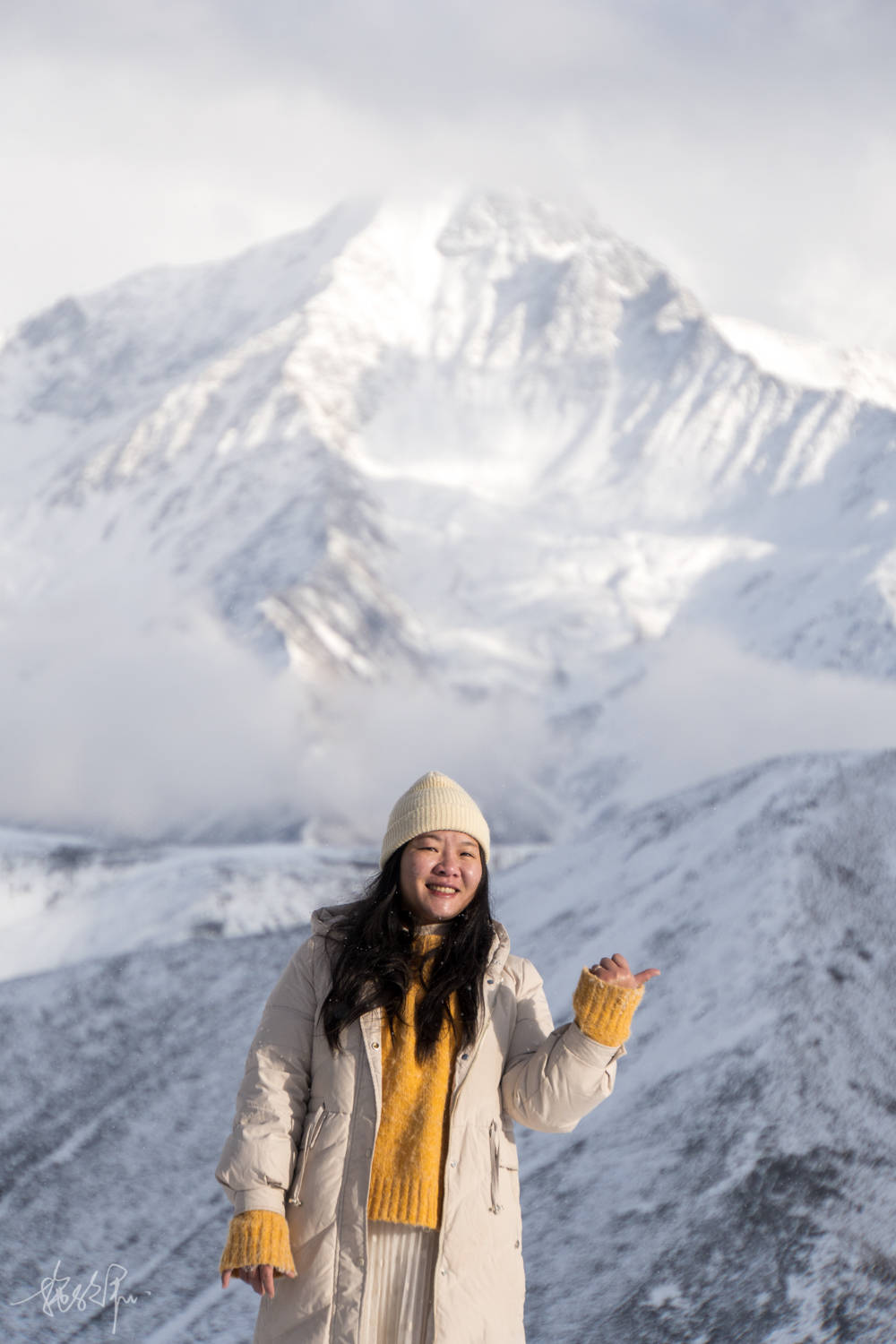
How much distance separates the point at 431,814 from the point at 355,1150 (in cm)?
122

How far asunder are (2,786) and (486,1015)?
161m

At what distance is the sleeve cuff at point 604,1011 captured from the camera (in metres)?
4.45

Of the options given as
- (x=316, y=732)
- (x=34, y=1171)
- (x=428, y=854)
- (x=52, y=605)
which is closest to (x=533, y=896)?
(x=34, y=1171)

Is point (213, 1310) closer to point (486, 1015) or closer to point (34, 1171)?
point (34, 1171)

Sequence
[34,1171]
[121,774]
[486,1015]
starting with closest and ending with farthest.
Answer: [486,1015] → [34,1171] → [121,774]

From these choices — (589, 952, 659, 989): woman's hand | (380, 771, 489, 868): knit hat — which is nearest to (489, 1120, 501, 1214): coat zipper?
(589, 952, 659, 989): woman's hand

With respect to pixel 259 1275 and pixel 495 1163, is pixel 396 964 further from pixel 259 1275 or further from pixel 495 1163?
pixel 259 1275

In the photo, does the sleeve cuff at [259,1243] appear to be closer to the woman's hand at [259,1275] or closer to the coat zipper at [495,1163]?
the woman's hand at [259,1275]

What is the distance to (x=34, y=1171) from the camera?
13.4 metres

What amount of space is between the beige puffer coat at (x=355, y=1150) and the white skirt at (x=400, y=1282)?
0.09 meters

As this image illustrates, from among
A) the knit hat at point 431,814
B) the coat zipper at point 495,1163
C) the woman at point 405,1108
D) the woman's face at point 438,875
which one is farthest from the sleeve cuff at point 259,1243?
the knit hat at point 431,814

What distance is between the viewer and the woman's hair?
182 inches

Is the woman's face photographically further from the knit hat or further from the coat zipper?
the coat zipper

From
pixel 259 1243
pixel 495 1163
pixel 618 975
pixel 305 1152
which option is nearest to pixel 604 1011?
pixel 618 975
